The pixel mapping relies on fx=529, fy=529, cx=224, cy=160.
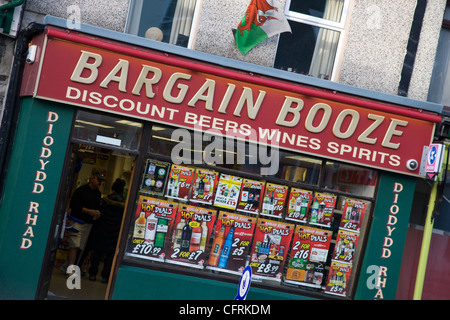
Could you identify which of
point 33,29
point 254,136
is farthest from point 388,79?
point 33,29

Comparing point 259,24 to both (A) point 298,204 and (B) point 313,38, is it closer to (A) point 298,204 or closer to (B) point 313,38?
(B) point 313,38

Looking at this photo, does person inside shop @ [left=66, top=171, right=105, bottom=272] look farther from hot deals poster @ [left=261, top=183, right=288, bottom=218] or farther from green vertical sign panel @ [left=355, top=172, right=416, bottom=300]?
green vertical sign panel @ [left=355, top=172, right=416, bottom=300]

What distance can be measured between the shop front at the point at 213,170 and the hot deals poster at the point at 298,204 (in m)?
0.02

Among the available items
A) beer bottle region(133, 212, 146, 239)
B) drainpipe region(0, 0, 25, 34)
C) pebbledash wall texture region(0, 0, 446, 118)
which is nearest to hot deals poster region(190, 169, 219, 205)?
beer bottle region(133, 212, 146, 239)

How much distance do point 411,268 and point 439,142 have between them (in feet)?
6.96

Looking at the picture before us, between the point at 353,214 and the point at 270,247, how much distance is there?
1384 mm

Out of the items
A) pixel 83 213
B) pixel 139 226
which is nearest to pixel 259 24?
pixel 139 226

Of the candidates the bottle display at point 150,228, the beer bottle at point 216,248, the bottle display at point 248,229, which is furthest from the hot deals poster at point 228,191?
the bottle display at point 150,228

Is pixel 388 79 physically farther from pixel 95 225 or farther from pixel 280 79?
pixel 95 225

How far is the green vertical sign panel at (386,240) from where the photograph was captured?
7973 mm

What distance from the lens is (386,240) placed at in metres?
7.99

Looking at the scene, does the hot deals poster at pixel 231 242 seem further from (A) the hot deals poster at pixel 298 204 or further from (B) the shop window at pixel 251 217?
(A) the hot deals poster at pixel 298 204

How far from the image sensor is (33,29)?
7164 millimetres

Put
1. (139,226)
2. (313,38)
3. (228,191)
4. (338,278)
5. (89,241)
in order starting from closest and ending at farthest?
1. (139,226)
2. (228,191)
3. (338,278)
4. (313,38)
5. (89,241)
